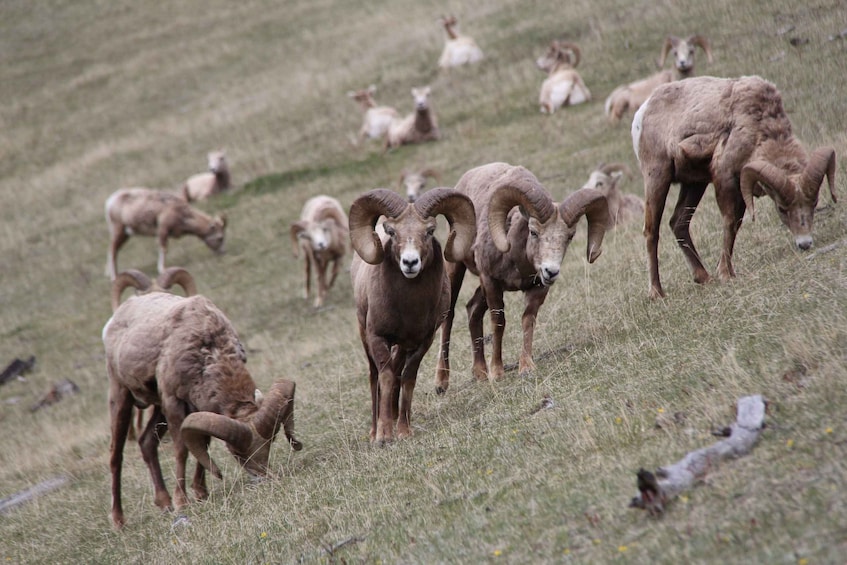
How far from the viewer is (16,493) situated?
37.8 ft

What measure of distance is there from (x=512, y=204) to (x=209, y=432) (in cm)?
326

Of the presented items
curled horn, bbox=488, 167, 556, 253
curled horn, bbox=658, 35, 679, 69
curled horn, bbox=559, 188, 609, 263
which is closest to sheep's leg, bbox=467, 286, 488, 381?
curled horn, bbox=488, 167, 556, 253

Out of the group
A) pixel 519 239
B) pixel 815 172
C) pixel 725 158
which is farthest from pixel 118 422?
pixel 815 172

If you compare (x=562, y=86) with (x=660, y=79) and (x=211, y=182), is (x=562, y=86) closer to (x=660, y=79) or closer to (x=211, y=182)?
(x=660, y=79)

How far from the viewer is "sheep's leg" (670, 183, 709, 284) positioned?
9.39m

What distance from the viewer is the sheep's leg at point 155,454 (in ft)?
30.3

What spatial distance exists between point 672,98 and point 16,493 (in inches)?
346

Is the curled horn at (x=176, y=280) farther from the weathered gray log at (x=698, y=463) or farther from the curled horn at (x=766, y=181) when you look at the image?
the weathered gray log at (x=698, y=463)

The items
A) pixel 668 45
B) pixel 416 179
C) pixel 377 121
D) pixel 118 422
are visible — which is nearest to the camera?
pixel 118 422

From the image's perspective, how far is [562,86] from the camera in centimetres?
2231

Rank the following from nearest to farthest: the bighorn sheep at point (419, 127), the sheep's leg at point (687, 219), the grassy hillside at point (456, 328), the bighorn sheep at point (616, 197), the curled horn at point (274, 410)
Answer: the grassy hillside at point (456, 328)
the curled horn at point (274, 410)
the sheep's leg at point (687, 219)
the bighorn sheep at point (616, 197)
the bighorn sheep at point (419, 127)

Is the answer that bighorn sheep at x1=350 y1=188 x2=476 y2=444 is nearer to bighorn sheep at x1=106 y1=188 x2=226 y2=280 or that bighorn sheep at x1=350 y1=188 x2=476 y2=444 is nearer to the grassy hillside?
the grassy hillside

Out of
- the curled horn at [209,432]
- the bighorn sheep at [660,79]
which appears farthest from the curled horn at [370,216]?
the bighorn sheep at [660,79]

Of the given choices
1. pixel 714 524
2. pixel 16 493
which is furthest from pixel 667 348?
pixel 16 493
